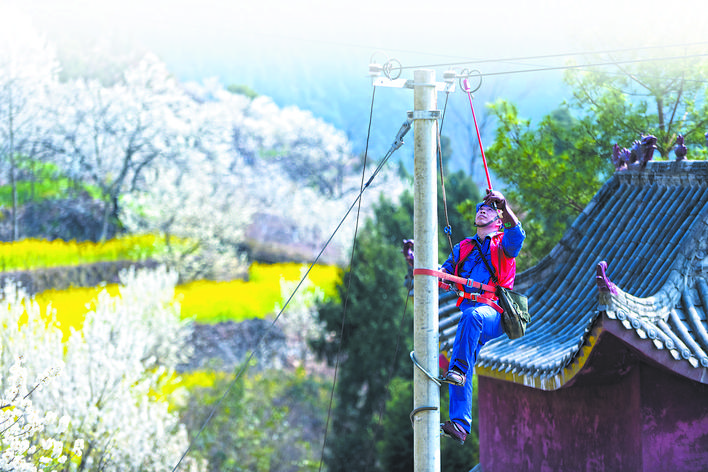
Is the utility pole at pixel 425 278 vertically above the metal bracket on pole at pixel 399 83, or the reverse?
the metal bracket on pole at pixel 399 83

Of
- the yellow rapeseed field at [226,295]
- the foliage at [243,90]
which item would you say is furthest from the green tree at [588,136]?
the foliage at [243,90]

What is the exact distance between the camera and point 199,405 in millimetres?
28016

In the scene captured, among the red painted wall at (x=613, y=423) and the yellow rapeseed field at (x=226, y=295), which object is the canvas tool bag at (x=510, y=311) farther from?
the yellow rapeseed field at (x=226, y=295)

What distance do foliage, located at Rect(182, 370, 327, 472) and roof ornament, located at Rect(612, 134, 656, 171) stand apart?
19.1m

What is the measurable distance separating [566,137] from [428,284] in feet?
49.9

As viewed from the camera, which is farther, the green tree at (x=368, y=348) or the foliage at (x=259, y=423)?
the green tree at (x=368, y=348)

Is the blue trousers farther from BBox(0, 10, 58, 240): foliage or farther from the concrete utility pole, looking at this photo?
BBox(0, 10, 58, 240): foliage

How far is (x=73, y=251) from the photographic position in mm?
36281

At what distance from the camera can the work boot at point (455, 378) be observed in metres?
5.48

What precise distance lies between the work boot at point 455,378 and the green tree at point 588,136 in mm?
12512

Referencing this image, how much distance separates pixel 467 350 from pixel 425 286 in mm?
614

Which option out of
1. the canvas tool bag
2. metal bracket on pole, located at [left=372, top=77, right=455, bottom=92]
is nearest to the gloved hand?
the canvas tool bag

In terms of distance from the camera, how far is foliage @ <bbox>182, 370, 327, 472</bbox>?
26.6m

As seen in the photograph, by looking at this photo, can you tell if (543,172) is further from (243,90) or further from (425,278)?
(243,90)
